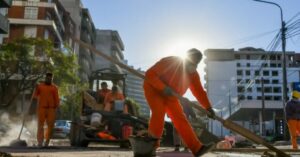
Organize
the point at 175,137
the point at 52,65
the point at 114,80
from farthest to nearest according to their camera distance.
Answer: the point at 52,65 < the point at 114,80 < the point at 175,137

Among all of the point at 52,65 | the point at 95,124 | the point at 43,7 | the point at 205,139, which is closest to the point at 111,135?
A: the point at 95,124

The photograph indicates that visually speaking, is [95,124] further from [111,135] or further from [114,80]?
[114,80]

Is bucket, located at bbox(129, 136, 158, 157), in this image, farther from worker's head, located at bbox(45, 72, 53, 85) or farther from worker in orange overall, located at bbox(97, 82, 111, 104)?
worker in orange overall, located at bbox(97, 82, 111, 104)

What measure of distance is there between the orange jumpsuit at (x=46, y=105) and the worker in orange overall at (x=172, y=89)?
4463 millimetres

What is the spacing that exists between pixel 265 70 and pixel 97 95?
373ft

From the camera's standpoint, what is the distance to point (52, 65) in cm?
3797

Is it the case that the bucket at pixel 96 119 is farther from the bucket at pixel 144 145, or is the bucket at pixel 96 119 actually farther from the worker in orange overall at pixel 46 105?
the bucket at pixel 144 145

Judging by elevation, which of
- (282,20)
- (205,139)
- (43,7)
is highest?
(43,7)

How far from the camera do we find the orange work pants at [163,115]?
5.45 meters

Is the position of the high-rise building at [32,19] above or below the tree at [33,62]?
above

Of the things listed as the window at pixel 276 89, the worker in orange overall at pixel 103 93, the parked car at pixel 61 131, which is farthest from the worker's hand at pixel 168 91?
the window at pixel 276 89

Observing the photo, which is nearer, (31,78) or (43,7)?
(31,78)

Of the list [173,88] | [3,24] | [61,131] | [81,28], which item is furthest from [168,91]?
[81,28]

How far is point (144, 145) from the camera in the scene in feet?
18.0
